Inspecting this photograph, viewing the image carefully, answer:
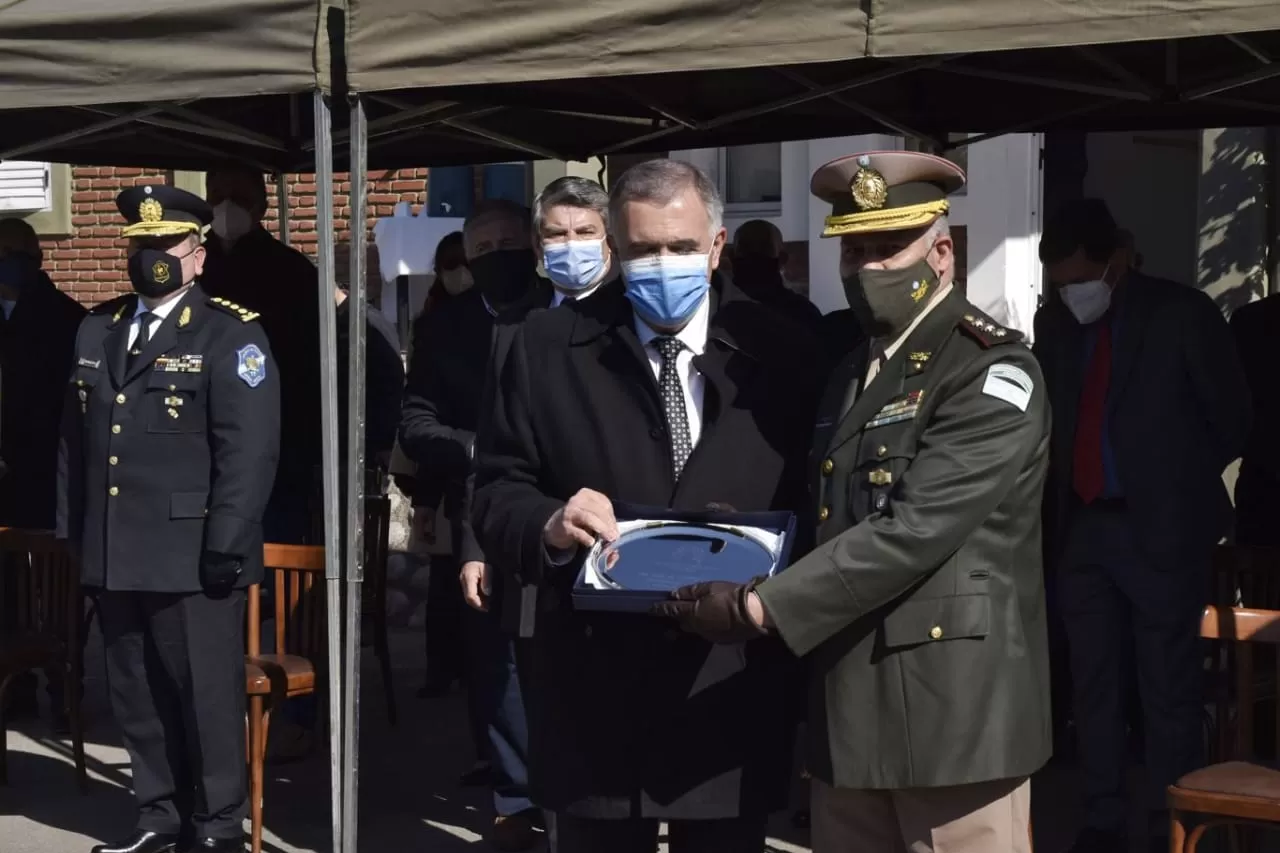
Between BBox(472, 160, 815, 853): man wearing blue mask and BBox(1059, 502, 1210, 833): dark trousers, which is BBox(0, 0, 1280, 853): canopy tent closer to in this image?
BBox(472, 160, 815, 853): man wearing blue mask

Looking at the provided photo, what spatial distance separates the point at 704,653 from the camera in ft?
11.8

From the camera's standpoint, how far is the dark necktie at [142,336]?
5.75 metres

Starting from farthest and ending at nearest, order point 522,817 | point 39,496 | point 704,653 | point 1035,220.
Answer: point 1035,220, point 39,496, point 522,817, point 704,653

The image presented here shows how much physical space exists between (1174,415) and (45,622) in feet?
12.9

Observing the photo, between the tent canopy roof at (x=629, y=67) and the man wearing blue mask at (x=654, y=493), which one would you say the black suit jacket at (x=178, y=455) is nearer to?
the tent canopy roof at (x=629, y=67)

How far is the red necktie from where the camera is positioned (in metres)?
5.46

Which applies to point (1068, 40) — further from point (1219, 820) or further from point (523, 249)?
point (523, 249)

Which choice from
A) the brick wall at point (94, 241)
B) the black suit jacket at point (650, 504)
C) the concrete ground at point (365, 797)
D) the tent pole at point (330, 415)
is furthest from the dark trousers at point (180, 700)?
the brick wall at point (94, 241)

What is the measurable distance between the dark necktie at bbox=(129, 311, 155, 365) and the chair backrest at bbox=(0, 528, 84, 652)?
0.79 meters

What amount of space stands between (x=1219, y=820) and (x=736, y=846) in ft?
3.97

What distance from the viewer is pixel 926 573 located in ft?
10.8

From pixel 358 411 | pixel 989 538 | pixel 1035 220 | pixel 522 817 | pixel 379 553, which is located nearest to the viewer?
pixel 989 538

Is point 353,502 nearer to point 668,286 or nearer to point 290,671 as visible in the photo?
point 290,671

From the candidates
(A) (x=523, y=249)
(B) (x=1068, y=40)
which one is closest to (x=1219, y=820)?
(B) (x=1068, y=40)
